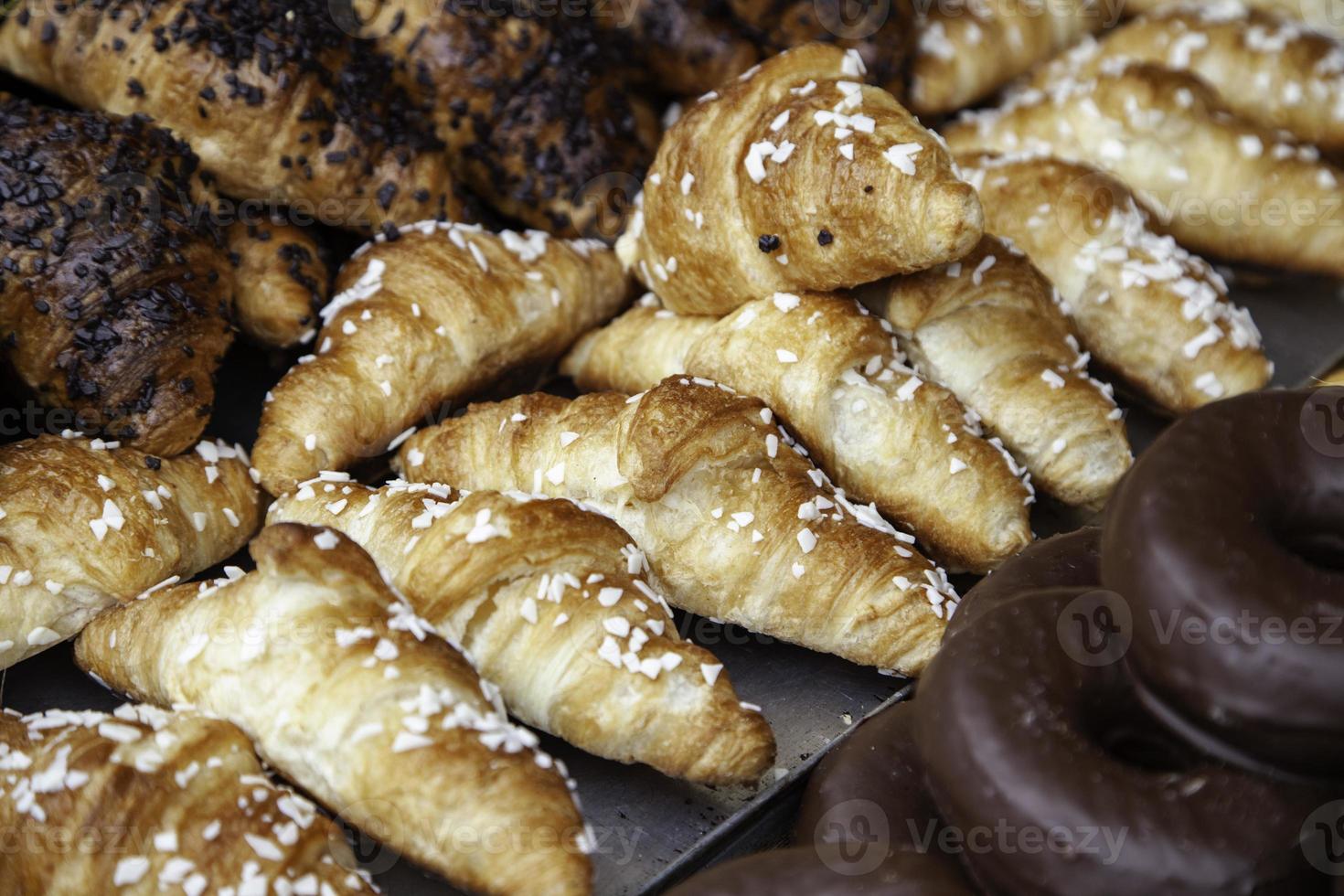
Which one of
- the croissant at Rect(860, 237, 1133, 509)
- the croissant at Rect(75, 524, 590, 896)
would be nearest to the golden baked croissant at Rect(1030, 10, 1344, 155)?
the croissant at Rect(860, 237, 1133, 509)

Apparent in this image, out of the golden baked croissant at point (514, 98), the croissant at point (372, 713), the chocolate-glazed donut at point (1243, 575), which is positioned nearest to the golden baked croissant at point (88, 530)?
the croissant at point (372, 713)

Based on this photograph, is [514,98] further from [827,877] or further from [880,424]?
[827,877]

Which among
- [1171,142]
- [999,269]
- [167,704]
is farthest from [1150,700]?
[1171,142]

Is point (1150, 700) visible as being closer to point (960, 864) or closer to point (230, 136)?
point (960, 864)

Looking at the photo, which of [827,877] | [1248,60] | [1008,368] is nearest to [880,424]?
[1008,368]

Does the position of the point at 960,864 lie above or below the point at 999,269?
below

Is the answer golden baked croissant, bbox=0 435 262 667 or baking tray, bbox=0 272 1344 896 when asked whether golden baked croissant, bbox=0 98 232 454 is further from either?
baking tray, bbox=0 272 1344 896
